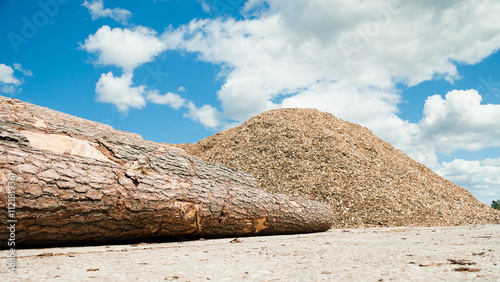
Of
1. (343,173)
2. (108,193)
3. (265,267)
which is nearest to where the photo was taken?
(265,267)

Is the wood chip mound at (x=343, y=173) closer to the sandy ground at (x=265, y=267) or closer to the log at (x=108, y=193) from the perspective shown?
the log at (x=108, y=193)

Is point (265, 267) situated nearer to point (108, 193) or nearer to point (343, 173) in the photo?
point (108, 193)

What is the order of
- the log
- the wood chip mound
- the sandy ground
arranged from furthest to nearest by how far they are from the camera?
the wood chip mound, the log, the sandy ground

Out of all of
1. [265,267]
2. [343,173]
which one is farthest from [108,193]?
[343,173]

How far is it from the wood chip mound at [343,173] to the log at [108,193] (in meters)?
2.39

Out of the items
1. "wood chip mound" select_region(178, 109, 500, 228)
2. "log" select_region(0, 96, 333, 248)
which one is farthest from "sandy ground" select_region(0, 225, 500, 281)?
"wood chip mound" select_region(178, 109, 500, 228)

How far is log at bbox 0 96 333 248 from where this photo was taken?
10.1ft

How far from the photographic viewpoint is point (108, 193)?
3.44m

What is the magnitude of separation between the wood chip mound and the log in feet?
7.84

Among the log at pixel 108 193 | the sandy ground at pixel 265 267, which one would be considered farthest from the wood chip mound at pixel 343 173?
the sandy ground at pixel 265 267

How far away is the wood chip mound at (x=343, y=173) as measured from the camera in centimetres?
762

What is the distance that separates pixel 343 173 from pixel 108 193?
679 cm

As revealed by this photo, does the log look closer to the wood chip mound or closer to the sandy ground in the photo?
the sandy ground

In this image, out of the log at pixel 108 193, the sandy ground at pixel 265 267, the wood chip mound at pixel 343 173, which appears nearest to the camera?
the sandy ground at pixel 265 267
